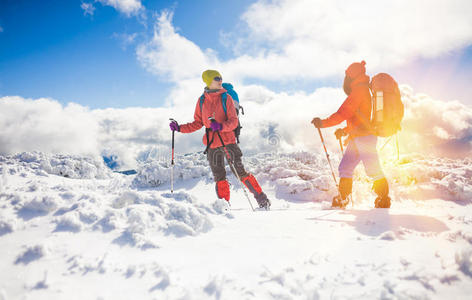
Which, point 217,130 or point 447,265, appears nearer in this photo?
point 447,265

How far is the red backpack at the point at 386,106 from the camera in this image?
11.4 feet

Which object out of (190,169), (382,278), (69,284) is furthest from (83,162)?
(382,278)

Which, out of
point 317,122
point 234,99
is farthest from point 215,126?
point 317,122

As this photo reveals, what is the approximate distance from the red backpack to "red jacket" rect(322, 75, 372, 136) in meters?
0.14

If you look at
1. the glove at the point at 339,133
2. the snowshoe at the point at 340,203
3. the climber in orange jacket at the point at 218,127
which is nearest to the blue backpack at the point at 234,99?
the climber in orange jacket at the point at 218,127

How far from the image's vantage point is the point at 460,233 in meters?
1.79

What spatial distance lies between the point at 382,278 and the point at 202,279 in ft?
3.45

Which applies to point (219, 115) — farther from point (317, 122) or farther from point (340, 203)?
point (340, 203)

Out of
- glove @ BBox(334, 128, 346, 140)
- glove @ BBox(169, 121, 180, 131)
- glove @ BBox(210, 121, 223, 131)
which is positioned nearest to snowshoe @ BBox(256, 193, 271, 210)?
glove @ BBox(210, 121, 223, 131)

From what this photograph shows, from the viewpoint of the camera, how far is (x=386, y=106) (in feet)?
11.4

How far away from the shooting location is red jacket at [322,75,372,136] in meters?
3.69

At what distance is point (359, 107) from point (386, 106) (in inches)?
15.0

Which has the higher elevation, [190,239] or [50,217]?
[50,217]

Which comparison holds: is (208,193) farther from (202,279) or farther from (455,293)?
(455,293)
